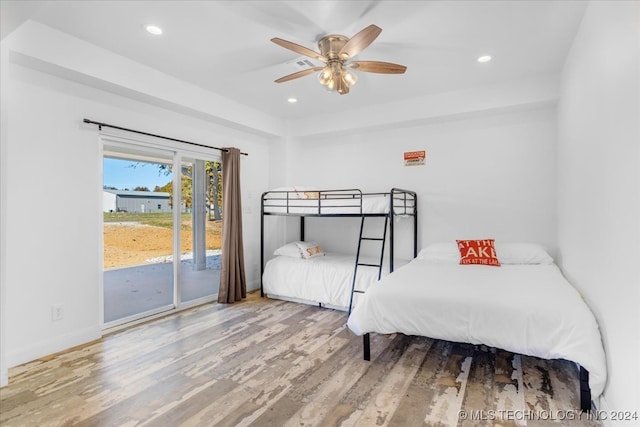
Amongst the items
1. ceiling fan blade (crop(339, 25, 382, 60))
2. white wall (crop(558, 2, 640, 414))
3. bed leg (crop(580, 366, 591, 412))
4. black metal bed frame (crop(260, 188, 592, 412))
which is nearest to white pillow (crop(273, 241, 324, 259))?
black metal bed frame (crop(260, 188, 592, 412))

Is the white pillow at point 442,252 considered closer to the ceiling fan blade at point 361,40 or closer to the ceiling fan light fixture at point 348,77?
the ceiling fan light fixture at point 348,77

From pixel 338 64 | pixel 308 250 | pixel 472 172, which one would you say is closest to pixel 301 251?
pixel 308 250

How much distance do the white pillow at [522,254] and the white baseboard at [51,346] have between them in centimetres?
406

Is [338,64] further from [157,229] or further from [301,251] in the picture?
[157,229]

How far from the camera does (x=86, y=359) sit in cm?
263

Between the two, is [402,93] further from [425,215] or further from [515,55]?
[425,215]

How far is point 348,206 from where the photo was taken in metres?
3.96

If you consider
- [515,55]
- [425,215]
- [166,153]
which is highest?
[515,55]

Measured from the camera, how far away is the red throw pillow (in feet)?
11.1

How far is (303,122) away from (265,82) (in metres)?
1.41

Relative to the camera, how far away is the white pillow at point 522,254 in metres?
3.35

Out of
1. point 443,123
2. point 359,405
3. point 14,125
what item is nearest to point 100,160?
point 14,125

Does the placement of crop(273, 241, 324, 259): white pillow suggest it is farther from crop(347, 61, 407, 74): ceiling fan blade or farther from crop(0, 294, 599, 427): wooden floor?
crop(347, 61, 407, 74): ceiling fan blade

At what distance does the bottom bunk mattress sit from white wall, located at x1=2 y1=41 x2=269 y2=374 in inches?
78.3
